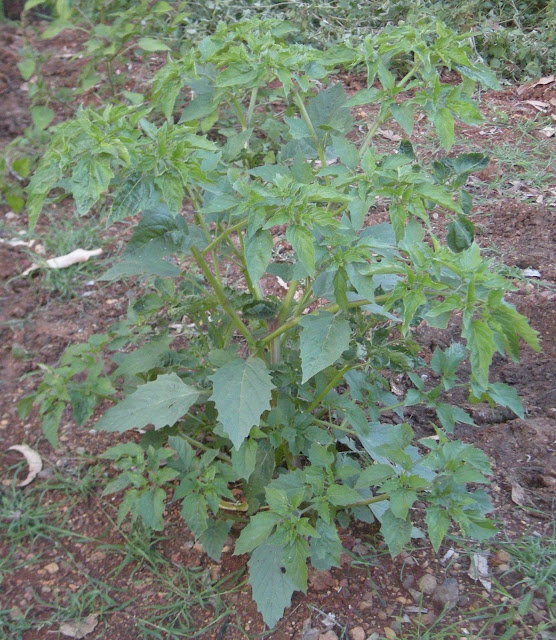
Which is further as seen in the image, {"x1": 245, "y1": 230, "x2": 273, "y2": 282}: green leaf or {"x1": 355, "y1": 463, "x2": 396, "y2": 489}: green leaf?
{"x1": 355, "y1": 463, "x2": 396, "y2": 489}: green leaf

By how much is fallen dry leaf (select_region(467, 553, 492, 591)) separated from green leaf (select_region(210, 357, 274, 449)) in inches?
34.9

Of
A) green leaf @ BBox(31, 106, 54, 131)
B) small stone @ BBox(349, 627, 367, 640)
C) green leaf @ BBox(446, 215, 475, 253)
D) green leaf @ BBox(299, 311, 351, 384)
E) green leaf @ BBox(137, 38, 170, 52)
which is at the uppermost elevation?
green leaf @ BBox(446, 215, 475, 253)

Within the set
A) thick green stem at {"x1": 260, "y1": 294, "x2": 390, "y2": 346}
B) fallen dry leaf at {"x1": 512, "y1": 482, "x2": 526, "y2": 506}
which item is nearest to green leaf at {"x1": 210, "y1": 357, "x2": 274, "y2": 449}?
thick green stem at {"x1": 260, "y1": 294, "x2": 390, "y2": 346}

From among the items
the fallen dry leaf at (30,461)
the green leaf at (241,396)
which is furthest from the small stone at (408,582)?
the fallen dry leaf at (30,461)

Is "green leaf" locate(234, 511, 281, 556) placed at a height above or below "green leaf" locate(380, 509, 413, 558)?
below

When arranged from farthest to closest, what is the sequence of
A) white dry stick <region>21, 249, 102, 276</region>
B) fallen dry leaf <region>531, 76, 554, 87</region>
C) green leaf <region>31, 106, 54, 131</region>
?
fallen dry leaf <region>531, 76, 554, 87</region> → green leaf <region>31, 106, 54, 131</region> → white dry stick <region>21, 249, 102, 276</region>

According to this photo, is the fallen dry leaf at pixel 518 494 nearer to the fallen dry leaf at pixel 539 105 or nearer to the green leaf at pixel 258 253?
the green leaf at pixel 258 253

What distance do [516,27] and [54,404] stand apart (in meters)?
4.18

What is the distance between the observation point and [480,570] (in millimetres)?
2248

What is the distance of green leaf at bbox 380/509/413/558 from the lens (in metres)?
1.85

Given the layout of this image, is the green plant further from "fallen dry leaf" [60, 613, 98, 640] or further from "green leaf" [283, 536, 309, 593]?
"fallen dry leaf" [60, 613, 98, 640]

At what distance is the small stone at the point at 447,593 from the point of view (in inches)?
85.5

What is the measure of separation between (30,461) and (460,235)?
1866mm

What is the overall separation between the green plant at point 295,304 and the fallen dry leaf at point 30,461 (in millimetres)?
563
